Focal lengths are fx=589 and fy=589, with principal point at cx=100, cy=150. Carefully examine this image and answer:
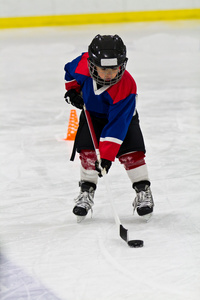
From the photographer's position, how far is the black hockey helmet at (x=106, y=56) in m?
2.32

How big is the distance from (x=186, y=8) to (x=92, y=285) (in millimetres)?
7802

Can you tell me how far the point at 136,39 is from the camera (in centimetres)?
767

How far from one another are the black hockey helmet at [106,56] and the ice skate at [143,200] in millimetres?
513

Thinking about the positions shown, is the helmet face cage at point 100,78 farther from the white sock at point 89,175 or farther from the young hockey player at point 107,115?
the white sock at point 89,175

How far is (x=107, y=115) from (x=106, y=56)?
1.07ft

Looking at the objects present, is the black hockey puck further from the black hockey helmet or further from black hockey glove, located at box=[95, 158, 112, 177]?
the black hockey helmet

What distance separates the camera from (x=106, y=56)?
2.32 meters

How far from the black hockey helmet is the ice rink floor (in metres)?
0.66

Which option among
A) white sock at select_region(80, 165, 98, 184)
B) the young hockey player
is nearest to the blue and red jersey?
the young hockey player

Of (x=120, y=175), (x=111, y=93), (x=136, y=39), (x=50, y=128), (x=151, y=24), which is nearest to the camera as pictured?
(x=111, y=93)

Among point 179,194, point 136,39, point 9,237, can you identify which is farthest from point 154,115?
point 136,39

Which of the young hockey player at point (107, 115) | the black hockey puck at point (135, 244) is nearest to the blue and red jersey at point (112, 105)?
the young hockey player at point (107, 115)

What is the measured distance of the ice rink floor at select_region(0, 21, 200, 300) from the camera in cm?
205

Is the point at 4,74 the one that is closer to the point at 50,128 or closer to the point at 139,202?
the point at 50,128
